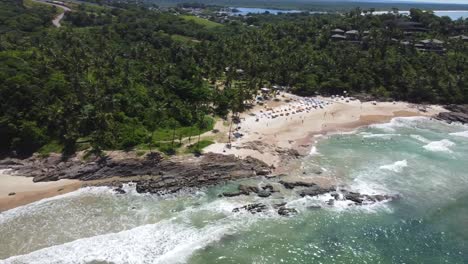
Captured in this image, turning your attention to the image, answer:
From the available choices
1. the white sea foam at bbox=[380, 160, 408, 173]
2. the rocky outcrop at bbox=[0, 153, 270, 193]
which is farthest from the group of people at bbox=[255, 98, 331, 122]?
the white sea foam at bbox=[380, 160, 408, 173]

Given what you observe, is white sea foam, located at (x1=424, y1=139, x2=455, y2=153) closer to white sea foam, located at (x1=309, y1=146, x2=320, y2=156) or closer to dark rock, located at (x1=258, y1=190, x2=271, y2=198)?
white sea foam, located at (x1=309, y1=146, x2=320, y2=156)

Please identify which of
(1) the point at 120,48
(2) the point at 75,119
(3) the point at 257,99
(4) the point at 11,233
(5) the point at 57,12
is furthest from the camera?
(5) the point at 57,12

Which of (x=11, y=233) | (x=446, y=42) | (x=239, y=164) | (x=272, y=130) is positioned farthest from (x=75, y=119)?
(x=446, y=42)

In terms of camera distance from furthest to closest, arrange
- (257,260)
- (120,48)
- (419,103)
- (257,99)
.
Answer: (120,48) → (419,103) → (257,99) → (257,260)

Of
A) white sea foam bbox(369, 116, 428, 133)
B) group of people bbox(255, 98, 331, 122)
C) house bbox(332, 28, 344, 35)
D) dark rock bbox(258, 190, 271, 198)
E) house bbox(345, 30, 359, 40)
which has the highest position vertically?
house bbox(332, 28, 344, 35)

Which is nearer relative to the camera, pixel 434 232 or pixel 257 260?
pixel 257 260

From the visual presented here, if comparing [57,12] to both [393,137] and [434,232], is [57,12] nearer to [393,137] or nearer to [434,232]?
[393,137]

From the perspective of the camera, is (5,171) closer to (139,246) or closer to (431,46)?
(139,246)
